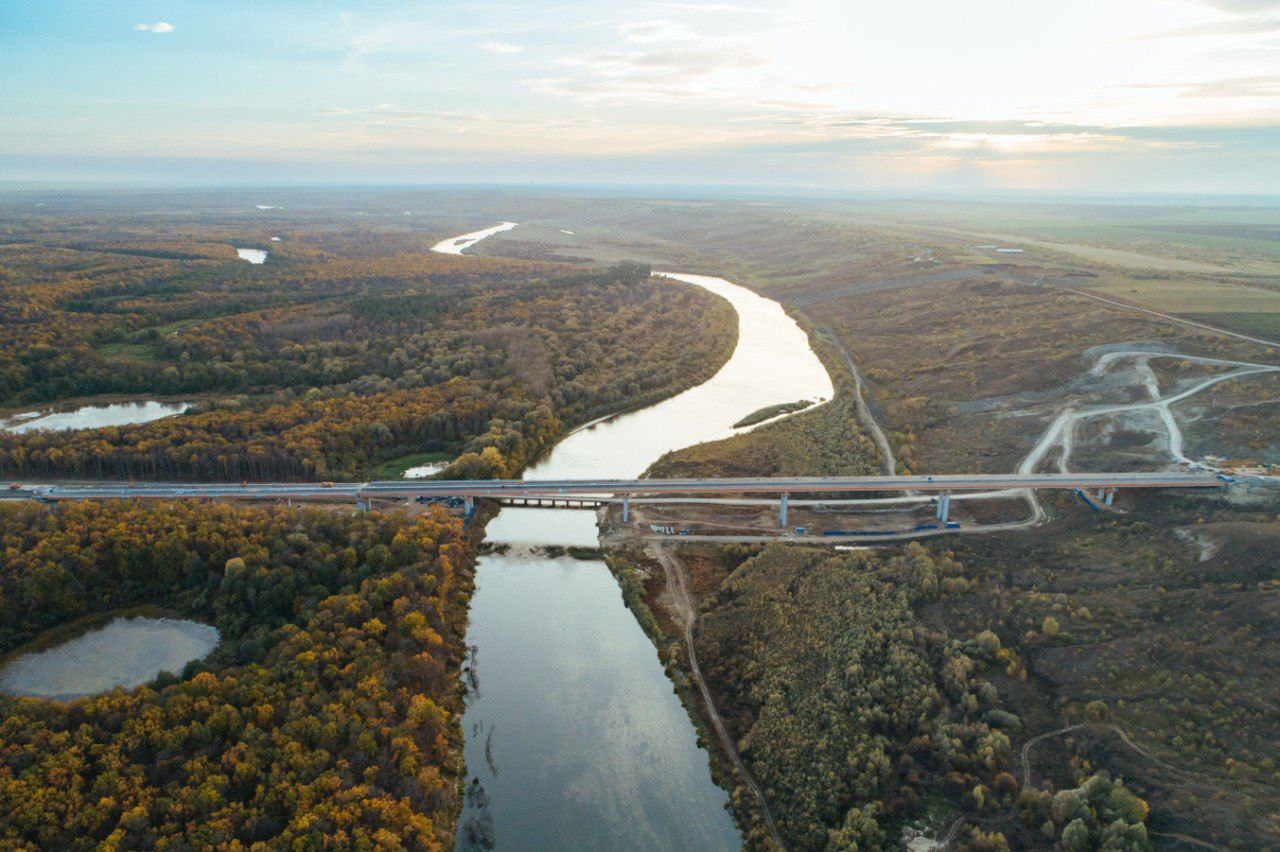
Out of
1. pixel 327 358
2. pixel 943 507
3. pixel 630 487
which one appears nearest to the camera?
pixel 943 507

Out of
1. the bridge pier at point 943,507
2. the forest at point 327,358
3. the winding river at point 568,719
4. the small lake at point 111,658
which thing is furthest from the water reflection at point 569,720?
the bridge pier at point 943,507

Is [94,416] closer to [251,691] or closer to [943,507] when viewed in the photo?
[251,691]

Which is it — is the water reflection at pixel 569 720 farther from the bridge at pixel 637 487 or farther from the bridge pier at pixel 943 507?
the bridge pier at pixel 943 507

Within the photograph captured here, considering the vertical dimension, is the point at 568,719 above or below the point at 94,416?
below

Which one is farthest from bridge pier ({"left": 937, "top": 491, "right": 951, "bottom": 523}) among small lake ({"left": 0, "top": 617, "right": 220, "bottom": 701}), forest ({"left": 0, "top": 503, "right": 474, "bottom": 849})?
small lake ({"left": 0, "top": 617, "right": 220, "bottom": 701})

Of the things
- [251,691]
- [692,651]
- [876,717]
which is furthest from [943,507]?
[251,691]
